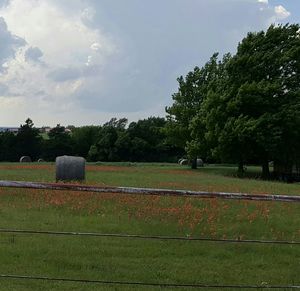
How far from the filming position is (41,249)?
9281 mm

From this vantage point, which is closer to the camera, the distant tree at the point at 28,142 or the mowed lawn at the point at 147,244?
the mowed lawn at the point at 147,244

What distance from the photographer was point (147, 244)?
10.0 metres

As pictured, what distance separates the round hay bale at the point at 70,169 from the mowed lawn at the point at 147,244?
8.29 meters

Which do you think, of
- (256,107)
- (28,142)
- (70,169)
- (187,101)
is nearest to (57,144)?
(28,142)

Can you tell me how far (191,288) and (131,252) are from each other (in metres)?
2.49

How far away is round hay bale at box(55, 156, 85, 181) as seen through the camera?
24.4m

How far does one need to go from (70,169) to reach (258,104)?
1959 cm

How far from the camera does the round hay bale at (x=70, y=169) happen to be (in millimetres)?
24438

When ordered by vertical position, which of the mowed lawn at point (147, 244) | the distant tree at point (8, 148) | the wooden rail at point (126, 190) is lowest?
the mowed lawn at point (147, 244)

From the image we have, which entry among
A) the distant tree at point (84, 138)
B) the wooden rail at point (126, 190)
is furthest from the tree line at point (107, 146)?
the wooden rail at point (126, 190)

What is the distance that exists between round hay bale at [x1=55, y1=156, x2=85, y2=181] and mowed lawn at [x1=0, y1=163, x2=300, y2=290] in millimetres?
8286

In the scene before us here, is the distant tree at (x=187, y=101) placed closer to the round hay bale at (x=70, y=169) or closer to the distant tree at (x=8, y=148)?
the round hay bale at (x=70, y=169)

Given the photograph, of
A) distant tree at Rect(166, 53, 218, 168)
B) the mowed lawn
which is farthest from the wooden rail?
distant tree at Rect(166, 53, 218, 168)

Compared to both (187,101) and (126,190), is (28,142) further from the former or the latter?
(126,190)
